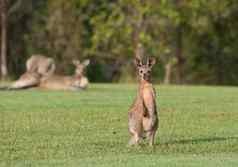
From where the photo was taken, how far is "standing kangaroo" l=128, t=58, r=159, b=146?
13430 mm

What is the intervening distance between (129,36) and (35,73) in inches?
688

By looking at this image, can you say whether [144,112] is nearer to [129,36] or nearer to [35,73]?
[35,73]

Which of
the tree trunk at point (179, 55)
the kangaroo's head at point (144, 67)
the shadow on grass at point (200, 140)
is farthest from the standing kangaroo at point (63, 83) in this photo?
the tree trunk at point (179, 55)

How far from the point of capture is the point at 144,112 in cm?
1347

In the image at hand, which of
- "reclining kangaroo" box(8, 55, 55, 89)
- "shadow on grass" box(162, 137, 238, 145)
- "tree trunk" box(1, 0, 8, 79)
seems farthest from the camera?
"tree trunk" box(1, 0, 8, 79)

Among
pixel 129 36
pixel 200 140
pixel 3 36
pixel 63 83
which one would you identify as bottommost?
pixel 200 140

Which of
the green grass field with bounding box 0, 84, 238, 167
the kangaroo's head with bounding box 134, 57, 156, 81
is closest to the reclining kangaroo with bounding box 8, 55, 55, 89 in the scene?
the green grass field with bounding box 0, 84, 238, 167

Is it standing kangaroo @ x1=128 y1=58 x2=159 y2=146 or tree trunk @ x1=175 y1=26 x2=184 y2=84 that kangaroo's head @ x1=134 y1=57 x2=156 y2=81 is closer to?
standing kangaroo @ x1=128 y1=58 x2=159 y2=146

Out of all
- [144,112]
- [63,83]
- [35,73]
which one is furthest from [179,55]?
[144,112]

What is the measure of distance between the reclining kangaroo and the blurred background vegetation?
12.4 metres

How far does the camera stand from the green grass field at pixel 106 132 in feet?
40.4

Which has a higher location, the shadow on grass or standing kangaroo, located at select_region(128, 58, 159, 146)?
standing kangaroo, located at select_region(128, 58, 159, 146)

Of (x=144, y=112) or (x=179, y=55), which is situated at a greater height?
(x=179, y=55)

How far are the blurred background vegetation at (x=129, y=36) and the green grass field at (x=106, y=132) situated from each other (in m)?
20.8
